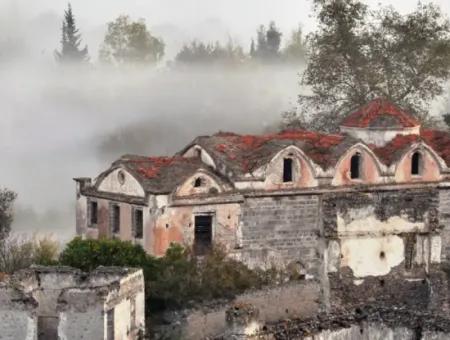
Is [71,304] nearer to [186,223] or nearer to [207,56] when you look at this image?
[186,223]

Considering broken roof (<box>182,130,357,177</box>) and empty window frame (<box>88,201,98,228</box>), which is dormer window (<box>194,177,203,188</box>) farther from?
empty window frame (<box>88,201,98,228</box>)

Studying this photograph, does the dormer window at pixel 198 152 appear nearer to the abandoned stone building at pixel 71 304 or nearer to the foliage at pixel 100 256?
the foliage at pixel 100 256

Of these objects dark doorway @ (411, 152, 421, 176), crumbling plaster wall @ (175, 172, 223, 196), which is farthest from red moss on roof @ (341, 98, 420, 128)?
crumbling plaster wall @ (175, 172, 223, 196)

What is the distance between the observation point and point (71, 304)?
26891mm

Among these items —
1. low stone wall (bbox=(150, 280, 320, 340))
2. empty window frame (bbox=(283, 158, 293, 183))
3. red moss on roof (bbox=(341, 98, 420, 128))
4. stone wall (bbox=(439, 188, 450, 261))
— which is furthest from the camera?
red moss on roof (bbox=(341, 98, 420, 128))

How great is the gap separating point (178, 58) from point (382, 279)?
68.0 m

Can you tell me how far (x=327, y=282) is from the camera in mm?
32625

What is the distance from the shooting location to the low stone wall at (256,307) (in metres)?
30.2

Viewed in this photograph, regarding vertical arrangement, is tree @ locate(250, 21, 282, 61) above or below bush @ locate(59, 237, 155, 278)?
above

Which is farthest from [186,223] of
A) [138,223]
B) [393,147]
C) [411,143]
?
[411,143]

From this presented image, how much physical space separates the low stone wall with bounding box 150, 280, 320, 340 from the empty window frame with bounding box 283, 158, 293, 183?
3.87 meters

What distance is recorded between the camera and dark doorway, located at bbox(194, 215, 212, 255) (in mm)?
34094

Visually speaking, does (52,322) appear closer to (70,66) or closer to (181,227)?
(181,227)

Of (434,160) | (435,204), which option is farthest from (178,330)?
(434,160)
